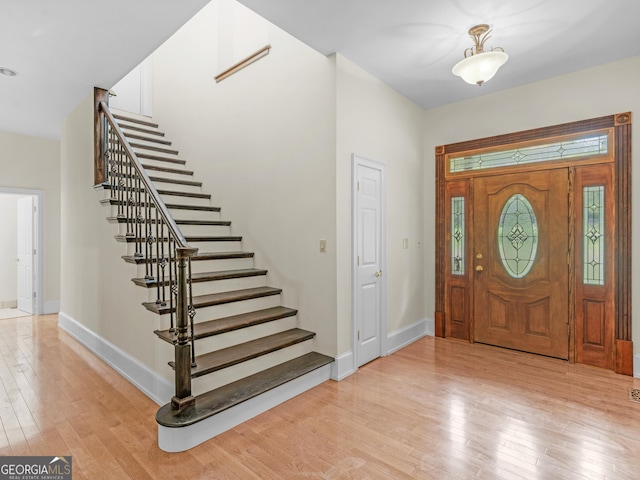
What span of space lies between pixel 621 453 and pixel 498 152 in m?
3.10

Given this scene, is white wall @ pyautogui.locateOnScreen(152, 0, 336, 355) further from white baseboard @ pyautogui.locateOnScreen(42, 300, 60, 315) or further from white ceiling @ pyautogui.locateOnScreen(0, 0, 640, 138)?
white baseboard @ pyautogui.locateOnScreen(42, 300, 60, 315)

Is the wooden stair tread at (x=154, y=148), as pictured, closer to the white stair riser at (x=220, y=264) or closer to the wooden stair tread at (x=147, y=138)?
the wooden stair tread at (x=147, y=138)

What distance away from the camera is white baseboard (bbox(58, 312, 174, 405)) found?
110 inches

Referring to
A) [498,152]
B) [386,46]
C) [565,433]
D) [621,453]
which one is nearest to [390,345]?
[565,433]

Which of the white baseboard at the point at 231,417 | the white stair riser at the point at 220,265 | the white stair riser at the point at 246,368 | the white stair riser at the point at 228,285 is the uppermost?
the white stair riser at the point at 220,265

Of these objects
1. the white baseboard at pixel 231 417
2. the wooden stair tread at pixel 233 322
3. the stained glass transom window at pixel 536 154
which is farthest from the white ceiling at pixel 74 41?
the stained glass transom window at pixel 536 154

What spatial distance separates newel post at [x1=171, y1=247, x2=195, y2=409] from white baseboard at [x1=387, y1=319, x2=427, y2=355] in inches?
91.1

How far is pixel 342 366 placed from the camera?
130 inches

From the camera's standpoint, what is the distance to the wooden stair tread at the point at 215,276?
2.96 metres

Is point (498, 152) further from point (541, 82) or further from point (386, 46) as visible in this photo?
point (386, 46)

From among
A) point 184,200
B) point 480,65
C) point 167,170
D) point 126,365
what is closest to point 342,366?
point 126,365

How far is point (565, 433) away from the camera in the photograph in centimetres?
238

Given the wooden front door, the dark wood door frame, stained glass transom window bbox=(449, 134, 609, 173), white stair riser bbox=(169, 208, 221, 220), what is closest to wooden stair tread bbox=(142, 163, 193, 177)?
white stair riser bbox=(169, 208, 221, 220)

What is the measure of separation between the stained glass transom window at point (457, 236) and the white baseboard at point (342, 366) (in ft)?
6.52
